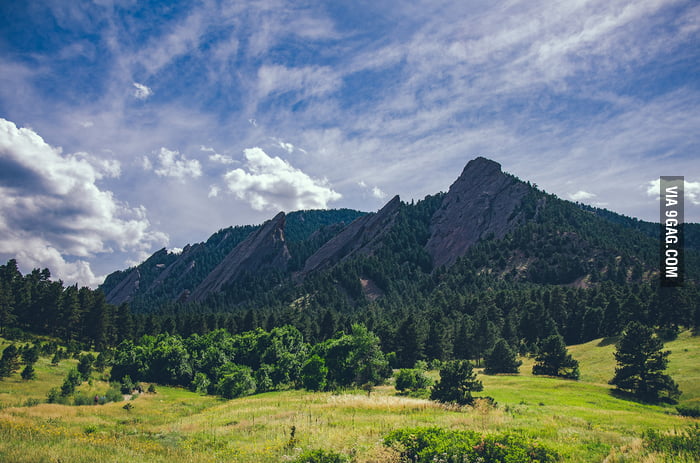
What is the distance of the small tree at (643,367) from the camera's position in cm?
4316

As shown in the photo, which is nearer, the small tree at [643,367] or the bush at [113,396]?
the small tree at [643,367]

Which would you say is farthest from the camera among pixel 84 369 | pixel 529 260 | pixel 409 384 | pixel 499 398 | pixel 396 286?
pixel 396 286

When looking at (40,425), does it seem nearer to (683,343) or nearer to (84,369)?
(84,369)

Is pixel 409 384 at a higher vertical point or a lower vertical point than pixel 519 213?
lower

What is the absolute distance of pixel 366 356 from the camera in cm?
5328

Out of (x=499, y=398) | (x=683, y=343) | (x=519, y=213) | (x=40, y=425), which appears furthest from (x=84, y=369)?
(x=519, y=213)

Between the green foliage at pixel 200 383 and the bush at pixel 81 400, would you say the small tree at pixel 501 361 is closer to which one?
the green foliage at pixel 200 383

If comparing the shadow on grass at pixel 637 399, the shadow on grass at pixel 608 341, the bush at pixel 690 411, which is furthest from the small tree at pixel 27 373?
the shadow on grass at pixel 608 341

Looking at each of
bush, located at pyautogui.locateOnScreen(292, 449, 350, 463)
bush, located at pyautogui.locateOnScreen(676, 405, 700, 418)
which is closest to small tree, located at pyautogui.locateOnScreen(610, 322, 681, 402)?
bush, located at pyautogui.locateOnScreen(676, 405, 700, 418)

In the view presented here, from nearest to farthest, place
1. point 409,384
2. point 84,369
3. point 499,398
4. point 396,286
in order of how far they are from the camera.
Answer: point 499,398
point 409,384
point 84,369
point 396,286

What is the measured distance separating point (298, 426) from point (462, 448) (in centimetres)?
1321

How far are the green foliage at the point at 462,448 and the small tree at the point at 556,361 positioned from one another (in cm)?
4973

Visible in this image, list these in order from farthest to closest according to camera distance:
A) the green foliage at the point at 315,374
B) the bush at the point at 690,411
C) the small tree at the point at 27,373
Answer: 1. the green foliage at the point at 315,374
2. the small tree at the point at 27,373
3. the bush at the point at 690,411

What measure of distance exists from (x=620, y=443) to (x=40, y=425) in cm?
3123
